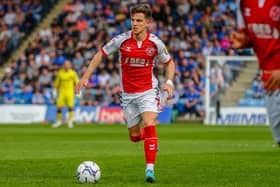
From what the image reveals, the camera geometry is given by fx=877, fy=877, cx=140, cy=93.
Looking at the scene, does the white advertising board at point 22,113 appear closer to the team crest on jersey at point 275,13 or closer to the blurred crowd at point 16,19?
the blurred crowd at point 16,19

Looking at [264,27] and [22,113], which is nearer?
[264,27]

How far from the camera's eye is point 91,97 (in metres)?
37.4

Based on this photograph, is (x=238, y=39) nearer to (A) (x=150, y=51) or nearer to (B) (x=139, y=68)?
(A) (x=150, y=51)

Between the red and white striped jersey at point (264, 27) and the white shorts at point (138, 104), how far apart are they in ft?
13.2

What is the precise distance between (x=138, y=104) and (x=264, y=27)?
172 inches

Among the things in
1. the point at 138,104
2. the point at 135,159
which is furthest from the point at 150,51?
the point at 135,159

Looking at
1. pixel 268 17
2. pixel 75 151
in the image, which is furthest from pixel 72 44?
A: pixel 268 17

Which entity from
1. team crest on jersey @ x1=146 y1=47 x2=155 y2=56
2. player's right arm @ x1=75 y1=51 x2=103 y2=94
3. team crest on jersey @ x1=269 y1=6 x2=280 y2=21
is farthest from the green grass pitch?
team crest on jersey @ x1=269 y1=6 x2=280 y2=21

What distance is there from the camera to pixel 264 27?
840cm

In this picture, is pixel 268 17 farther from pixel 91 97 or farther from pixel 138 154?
pixel 91 97

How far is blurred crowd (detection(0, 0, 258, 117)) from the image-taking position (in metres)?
37.5

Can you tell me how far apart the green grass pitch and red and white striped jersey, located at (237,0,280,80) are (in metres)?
3.21

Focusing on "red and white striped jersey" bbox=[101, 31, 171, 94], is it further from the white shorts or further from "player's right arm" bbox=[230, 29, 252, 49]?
"player's right arm" bbox=[230, 29, 252, 49]

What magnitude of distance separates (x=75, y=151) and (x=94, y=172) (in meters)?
7.19
